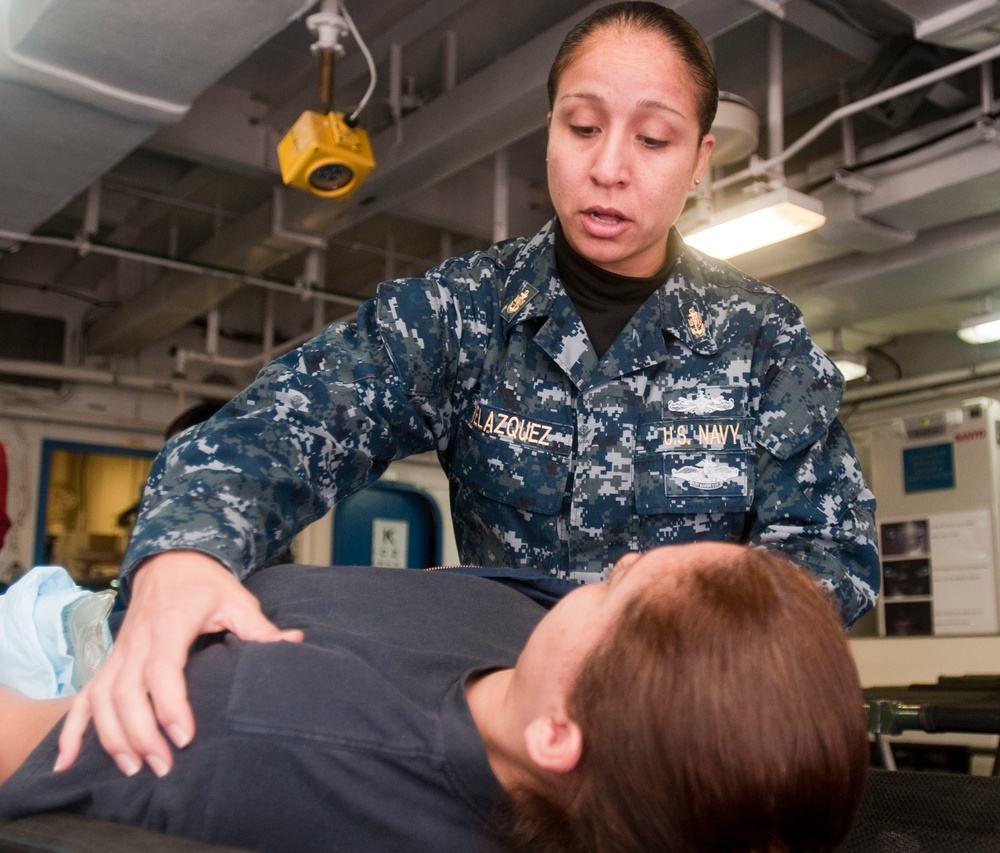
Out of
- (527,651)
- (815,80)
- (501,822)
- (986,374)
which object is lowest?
(501,822)

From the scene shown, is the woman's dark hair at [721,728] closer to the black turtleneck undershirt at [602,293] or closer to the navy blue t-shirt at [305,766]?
the navy blue t-shirt at [305,766]

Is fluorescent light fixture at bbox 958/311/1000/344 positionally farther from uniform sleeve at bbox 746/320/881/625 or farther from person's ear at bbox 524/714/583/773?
person's ear at bbox 524/714/583/773

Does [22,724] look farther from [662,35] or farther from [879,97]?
[879,97]

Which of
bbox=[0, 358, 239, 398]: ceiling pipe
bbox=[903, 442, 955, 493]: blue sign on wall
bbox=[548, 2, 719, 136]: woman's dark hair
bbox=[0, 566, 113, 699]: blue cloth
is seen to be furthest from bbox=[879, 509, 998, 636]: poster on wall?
bbox=[0, 566, 113, 699]: blue cloth

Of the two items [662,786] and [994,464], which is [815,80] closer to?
[994,464]

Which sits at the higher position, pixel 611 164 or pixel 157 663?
pixel 611 164

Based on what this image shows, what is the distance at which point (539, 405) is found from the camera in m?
1.46

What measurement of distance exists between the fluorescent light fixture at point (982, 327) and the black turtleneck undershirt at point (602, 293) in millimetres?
4612

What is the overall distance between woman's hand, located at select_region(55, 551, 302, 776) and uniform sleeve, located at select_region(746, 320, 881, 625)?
69cm

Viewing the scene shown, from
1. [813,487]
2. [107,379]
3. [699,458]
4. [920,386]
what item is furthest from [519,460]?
[107,379]

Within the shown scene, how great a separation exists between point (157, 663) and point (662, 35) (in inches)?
40.0

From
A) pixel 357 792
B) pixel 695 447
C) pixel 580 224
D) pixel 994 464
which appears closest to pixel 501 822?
pixel 357 792

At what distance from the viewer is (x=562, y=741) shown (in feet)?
2.85

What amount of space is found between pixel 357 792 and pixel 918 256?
4.57m
